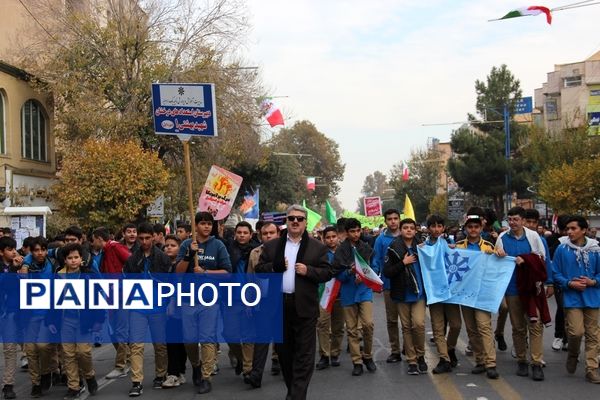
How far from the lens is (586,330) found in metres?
8.69

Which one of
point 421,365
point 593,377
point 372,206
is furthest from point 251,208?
point 593,377

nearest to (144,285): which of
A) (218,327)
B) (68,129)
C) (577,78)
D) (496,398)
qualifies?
(218,327)

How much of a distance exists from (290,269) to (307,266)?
20cm

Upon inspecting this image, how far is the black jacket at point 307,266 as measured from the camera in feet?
24.6

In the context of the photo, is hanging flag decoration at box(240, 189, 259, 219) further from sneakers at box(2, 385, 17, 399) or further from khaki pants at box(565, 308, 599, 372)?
khaki pants at box(565, 308, 599, 372)

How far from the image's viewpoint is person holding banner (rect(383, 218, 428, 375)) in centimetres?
930

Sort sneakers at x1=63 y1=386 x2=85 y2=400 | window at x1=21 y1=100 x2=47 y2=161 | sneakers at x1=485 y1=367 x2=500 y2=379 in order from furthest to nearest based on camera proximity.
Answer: window at x1=21 y1=100 x2=47 y2=161
sneakers at x1=485 y1=367 x2=500 y2=379
sneakers at x1=63 y1=386 x2=85 y2=400

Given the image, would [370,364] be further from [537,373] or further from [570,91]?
[570,91]

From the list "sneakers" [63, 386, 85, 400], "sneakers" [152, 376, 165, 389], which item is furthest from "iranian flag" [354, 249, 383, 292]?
"sneakers" [63, 386, 85, 400]

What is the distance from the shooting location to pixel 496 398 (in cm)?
785

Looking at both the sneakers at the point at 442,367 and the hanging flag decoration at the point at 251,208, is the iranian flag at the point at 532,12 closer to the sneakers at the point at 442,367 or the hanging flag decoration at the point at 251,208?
the sneakers at the point at 442,367

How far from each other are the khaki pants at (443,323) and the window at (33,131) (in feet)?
80.8

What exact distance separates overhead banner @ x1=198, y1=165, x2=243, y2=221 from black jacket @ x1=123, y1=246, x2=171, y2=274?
20.4ft

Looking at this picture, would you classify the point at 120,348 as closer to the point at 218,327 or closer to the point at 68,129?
the point at 218,327
